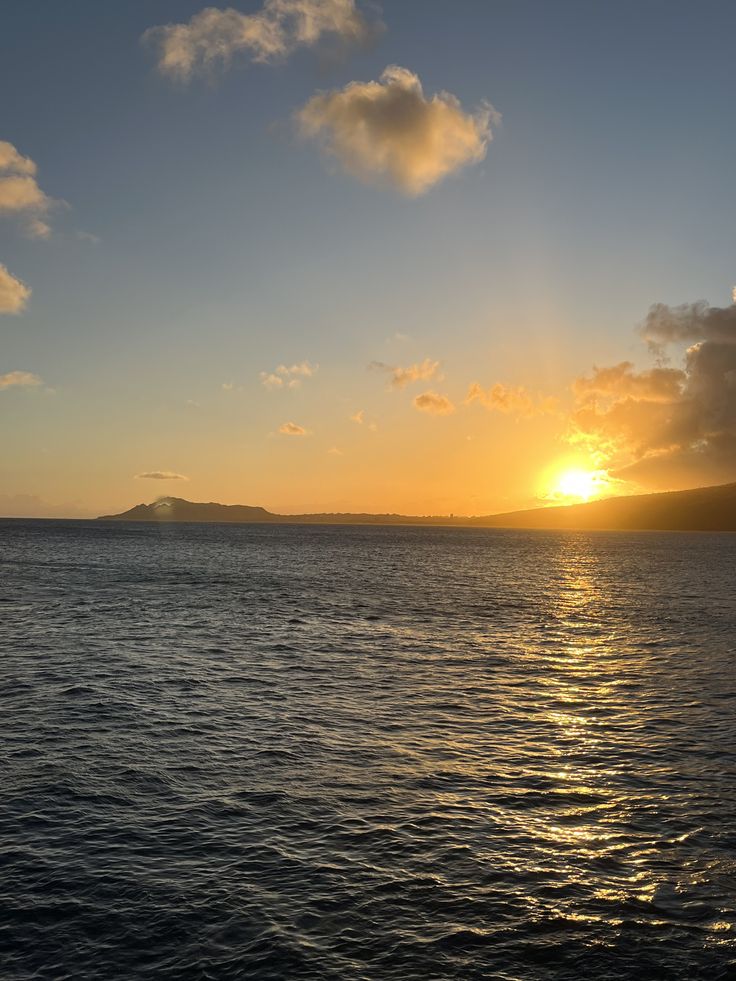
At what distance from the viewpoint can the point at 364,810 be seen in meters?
21.7

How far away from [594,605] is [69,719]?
63.4 meters

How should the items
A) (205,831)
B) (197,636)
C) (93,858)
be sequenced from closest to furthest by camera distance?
(93,858), (205,831), (197,636)

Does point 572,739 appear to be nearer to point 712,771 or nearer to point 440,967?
point 712,771

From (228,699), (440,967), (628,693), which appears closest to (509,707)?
(628,693)

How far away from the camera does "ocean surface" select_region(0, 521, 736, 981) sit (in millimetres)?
15078

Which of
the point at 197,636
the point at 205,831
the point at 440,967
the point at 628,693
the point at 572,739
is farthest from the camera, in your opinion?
the point at 197,636

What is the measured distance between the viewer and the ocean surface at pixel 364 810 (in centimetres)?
1508

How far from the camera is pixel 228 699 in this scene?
35062 millimetres

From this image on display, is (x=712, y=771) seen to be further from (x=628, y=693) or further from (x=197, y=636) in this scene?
(x=197, y=636)

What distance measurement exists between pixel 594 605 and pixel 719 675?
133 ft

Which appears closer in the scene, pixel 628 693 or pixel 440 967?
pixel 440 967

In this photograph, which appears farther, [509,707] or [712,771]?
[509,707]

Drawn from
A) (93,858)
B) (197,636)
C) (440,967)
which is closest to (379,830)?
(440,967)

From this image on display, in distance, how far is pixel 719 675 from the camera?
137 feet
